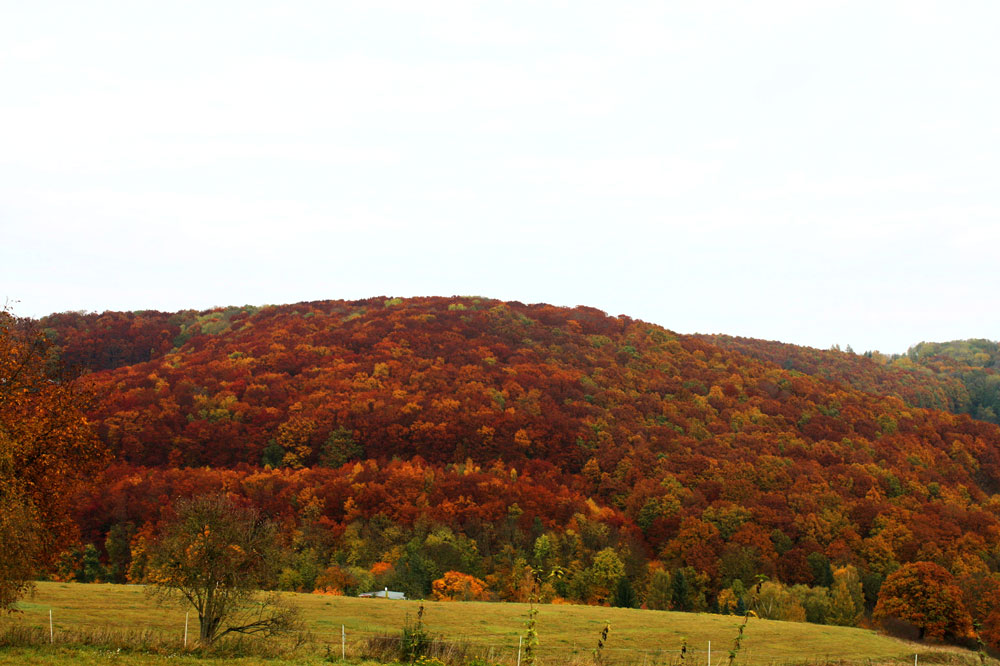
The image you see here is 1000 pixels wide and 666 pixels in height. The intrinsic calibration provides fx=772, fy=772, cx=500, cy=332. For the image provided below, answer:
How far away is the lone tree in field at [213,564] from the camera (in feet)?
95.0

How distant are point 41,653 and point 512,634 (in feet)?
78.0

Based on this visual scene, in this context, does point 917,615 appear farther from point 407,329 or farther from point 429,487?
point 407,329

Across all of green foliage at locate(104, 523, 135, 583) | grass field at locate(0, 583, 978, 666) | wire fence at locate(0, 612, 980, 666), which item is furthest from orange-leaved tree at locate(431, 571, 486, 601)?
green foliage at locate(104, 523, 135, 583)

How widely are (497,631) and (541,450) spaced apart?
316ft

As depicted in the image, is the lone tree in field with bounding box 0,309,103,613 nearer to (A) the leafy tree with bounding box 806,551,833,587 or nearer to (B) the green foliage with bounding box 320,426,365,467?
(A) the leafy tree with bounding box 806,551,833,587

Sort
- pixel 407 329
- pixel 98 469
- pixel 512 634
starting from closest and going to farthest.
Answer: pixel 98 469, pixel 512 634, pixel 407 329

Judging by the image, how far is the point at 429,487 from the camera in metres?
110

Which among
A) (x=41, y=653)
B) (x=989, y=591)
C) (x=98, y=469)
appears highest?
(x=98, y=469)

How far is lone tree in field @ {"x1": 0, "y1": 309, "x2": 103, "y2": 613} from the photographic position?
969 inches

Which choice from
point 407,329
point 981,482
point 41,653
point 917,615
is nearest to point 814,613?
point 917,615

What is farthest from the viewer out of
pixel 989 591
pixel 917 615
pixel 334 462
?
pixel 334 462

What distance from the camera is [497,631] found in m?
42.1

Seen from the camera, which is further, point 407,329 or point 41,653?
point 407,329

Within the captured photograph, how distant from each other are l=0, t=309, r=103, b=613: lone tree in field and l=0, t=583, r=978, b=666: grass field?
3008 millimetres
